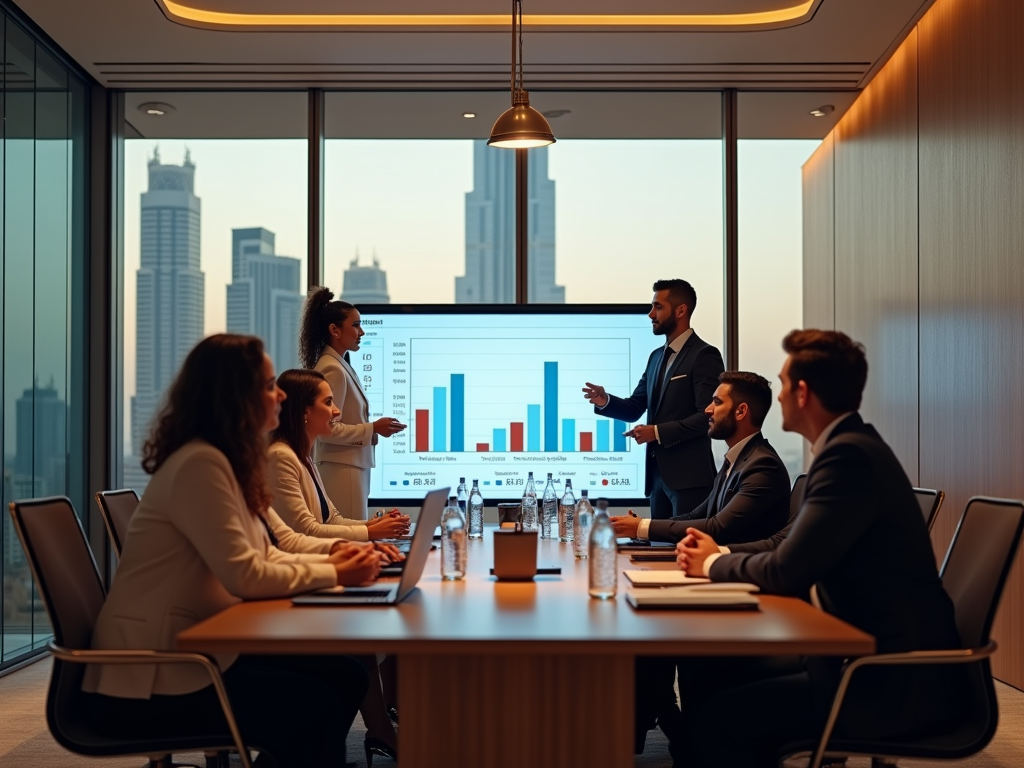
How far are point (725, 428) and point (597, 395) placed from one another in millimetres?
1833

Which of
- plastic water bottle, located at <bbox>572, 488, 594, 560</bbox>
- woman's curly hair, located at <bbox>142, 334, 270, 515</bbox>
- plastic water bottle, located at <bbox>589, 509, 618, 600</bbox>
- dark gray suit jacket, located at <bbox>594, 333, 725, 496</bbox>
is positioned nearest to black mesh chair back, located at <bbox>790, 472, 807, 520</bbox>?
plastic water bottle, located at <bbox>572, 488, 594, 560</bbox>

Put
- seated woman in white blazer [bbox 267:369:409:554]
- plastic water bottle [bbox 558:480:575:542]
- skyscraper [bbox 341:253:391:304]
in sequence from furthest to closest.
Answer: skyscraper [bbox 341:253:391:304], plastic water bottle [bbox 558:480:575:542], seated woman in white blazer [bbox 267:369:409:554]

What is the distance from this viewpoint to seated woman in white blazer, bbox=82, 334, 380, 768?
235 centimetres

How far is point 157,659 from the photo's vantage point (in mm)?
2207

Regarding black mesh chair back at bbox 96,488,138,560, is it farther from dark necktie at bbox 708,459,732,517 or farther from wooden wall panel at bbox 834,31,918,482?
wooden wall panel at bbox 834,31,918,482

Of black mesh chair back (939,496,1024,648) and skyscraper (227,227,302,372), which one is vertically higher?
skyscraper (227,227,302,372)

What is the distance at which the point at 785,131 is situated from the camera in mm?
6613

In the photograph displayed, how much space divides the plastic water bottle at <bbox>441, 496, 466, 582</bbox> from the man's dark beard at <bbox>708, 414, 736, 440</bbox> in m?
1.18

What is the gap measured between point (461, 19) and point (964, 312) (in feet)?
9.57

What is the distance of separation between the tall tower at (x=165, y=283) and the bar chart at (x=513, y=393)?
1.51 meters

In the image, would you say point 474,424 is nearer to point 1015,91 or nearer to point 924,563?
point 1015,91

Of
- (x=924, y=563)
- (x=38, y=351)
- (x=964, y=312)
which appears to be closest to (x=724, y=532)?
(x=924, y=563)

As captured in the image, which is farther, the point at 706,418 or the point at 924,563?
the point at 706,418

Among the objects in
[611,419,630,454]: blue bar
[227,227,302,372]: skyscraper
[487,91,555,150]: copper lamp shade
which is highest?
[487,91,555,150]: copper lamp shade
